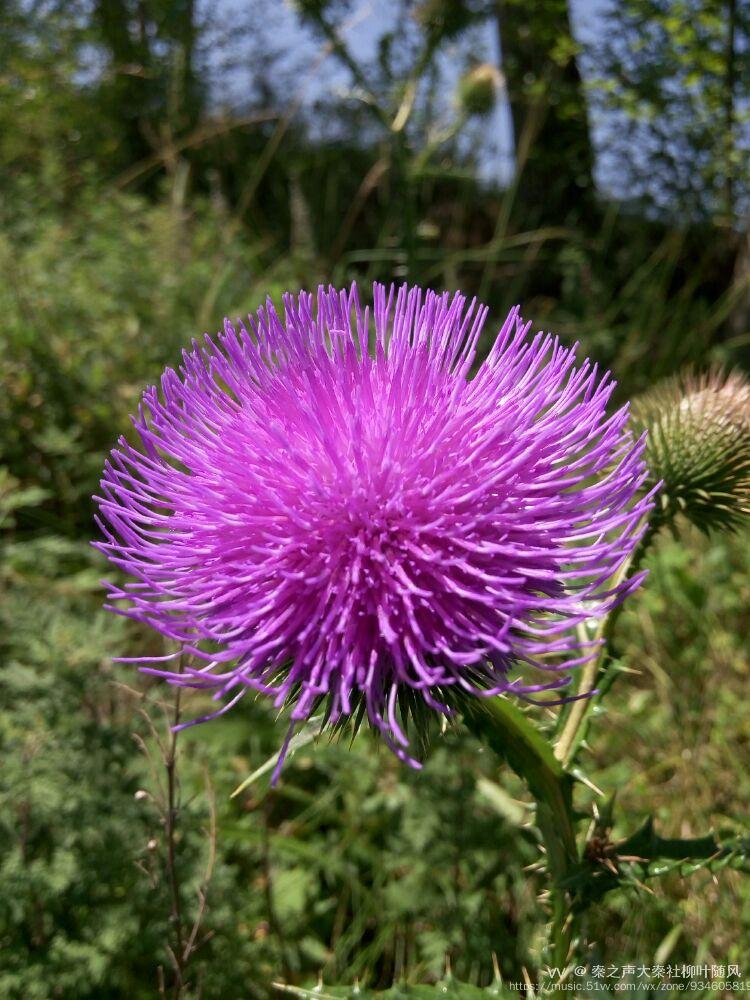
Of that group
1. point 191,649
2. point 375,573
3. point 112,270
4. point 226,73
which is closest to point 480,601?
point 375,573

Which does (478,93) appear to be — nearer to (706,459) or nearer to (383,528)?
(706,459)

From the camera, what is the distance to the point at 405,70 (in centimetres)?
715

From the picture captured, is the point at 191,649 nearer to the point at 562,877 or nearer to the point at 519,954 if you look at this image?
the point at 562,877

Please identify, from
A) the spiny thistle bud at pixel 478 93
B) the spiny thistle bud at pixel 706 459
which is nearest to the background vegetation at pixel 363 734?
the spiny thistle bud at pixel 478 93

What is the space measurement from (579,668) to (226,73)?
1079 centimetres

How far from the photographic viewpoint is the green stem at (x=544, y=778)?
56.0 inches

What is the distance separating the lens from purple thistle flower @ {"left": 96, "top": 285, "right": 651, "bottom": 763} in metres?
1.34

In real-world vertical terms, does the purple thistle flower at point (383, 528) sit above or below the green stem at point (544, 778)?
above

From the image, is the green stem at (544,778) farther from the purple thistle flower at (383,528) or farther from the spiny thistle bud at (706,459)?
the spiny thistle bud at (706,459)

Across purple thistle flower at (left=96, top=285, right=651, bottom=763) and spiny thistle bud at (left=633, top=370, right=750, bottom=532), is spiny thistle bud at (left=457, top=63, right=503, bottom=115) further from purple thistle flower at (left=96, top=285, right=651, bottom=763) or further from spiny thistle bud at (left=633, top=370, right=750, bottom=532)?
purple thistle flower at (left=96, top=285, right=651, bottom=763)

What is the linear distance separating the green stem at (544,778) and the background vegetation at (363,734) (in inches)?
6.9

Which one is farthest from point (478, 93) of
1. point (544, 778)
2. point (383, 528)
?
point (544, 778)

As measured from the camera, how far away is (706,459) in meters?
1.90

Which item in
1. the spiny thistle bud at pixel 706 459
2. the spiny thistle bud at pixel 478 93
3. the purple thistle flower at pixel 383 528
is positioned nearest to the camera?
the purple thistle flower at pixel 383 528
